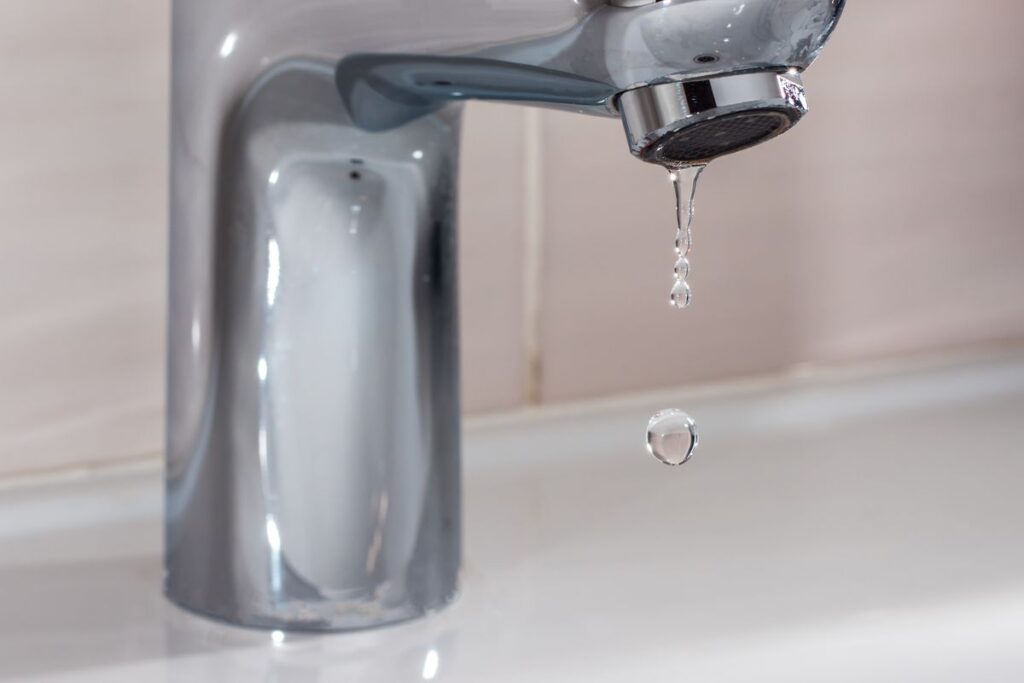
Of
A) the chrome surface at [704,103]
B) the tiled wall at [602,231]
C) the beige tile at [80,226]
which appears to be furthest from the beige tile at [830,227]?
the chrome surface at [704,103]

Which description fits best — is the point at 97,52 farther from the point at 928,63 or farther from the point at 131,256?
the point at 928,63

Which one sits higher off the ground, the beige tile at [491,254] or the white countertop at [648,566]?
the beige tile at [491,254]

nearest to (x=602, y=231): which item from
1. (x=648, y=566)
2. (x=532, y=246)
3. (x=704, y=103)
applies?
(x=532, y=246)

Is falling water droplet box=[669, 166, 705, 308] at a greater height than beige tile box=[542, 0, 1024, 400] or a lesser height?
greater

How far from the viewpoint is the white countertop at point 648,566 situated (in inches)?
13.6

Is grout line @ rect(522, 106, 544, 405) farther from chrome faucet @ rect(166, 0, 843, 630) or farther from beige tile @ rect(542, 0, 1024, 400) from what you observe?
chrome faucet @ rect(166, 0, 843, 630)

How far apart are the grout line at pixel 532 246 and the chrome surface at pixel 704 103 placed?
0.28m

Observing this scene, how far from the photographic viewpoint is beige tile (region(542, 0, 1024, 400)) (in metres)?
0.60

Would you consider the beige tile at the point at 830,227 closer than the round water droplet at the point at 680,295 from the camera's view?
No

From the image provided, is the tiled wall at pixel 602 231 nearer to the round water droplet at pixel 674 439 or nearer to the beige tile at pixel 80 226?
the beige tile at pixel 80 226

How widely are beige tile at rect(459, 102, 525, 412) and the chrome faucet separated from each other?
0.20 meters

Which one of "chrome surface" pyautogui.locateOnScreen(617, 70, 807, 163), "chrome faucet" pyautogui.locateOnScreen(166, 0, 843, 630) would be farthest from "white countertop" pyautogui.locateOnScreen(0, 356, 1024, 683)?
"chrome surface" pyautogui.locateOnScreen(617, 70, 807, 163)

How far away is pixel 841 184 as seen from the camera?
67 centimetres

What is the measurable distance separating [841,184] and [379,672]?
0.42m
